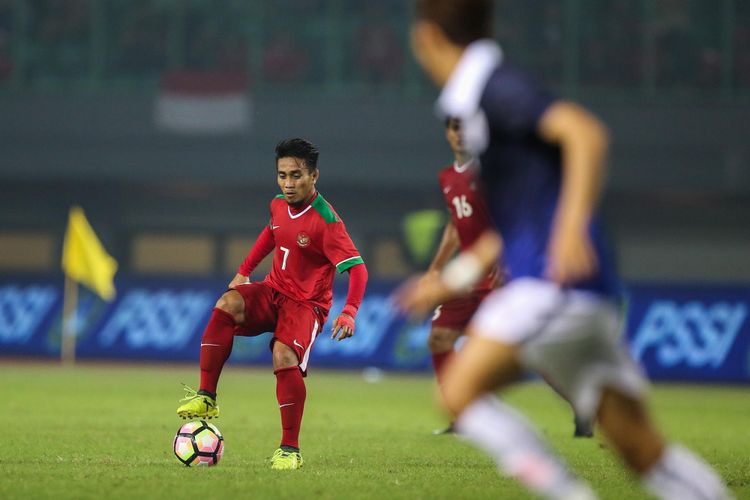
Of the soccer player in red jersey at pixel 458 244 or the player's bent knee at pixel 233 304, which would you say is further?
the soccer player in red jersey at pixel 458 244

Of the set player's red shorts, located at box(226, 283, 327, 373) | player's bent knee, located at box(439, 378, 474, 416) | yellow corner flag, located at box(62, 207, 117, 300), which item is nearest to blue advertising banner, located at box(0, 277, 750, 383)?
yellow corner flag, located at box(62, 207, 117, 300)

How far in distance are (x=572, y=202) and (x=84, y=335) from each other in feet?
62.1

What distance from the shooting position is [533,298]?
4387mm

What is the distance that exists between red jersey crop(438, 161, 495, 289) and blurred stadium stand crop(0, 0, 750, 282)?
1782cm

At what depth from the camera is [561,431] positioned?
1168cm

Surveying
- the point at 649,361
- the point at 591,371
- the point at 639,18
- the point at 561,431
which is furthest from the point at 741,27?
the point at 591,371

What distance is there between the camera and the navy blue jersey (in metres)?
4.41

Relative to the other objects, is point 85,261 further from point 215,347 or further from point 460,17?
point 460,17

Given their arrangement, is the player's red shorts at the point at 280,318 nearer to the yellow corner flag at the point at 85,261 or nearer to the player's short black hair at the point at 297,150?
the player's short black hair at the point at 297,150

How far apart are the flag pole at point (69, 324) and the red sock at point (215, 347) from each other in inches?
564

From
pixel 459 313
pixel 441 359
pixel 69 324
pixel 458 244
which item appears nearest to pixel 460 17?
pixel 458 244

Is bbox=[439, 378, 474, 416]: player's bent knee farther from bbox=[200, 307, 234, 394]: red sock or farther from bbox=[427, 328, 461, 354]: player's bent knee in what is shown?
bbox=[427, 328, 461, 354]: player's bent knee

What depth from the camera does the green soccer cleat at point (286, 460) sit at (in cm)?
788

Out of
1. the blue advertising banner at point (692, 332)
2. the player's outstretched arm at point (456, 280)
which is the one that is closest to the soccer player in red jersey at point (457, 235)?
the player's outstretched arm at point (456, 280)
